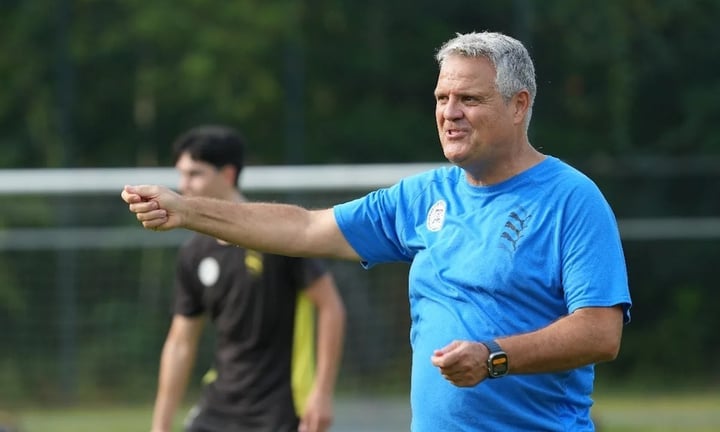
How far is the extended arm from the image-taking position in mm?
3732

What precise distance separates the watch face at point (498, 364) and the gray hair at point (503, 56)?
2.57ft

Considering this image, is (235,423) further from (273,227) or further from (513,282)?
(513,282)

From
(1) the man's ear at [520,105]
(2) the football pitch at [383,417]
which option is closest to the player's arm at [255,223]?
(1) the man's ear at [520,105]

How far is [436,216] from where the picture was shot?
434 centimetres

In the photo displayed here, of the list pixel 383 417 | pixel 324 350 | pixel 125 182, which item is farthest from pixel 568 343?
pixel 125 182

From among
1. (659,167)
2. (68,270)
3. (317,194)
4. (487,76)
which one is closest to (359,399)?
(317,194)

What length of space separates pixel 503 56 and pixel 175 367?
293 cm

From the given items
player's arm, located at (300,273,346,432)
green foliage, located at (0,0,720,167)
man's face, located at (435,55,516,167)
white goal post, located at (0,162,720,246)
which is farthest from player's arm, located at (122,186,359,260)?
green foliage, located at (0,0,720,167)

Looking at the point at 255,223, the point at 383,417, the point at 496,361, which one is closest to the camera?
the point at 496,361

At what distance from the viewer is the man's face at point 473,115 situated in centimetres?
415

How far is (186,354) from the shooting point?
21.8 ft

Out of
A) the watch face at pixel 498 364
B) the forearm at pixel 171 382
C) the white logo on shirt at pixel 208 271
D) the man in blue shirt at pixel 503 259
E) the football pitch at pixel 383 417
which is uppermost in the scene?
the man in blue shirt at pixel 503 259

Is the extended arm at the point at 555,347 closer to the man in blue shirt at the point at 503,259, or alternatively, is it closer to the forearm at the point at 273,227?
the man in blue shirt at the point at 503,259

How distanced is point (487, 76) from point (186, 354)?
2881 millimetres
